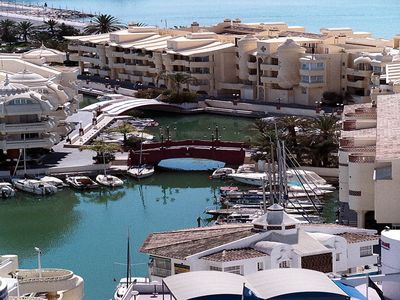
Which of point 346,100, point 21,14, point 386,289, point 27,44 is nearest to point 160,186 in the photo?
point 346,100

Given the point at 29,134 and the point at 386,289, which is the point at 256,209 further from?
the point at 386,289

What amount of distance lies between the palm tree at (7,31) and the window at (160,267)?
73.4 metres

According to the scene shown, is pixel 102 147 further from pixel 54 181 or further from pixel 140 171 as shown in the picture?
pixel 54 181

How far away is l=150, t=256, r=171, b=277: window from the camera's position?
23188 millimetres

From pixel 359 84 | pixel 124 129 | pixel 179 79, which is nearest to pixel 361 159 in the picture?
pixel 124 129

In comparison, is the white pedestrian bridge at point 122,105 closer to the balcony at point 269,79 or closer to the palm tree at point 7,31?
the balcony at point 269,79

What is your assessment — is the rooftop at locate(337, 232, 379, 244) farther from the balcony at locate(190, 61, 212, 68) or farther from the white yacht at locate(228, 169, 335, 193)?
the balcony at locate(190, 61, 212, 68)

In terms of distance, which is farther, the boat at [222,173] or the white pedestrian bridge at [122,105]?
the white pedestrian bridge at [122,105]

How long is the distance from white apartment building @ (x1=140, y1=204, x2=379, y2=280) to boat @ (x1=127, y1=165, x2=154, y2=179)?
64.8 feet

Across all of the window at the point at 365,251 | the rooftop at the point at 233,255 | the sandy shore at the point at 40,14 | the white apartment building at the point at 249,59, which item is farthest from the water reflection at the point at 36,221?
the sandy shore at the point at 40,14

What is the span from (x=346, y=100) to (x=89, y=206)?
22783mm

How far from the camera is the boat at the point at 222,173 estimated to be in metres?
43.7

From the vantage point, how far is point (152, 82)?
6994 centimetres

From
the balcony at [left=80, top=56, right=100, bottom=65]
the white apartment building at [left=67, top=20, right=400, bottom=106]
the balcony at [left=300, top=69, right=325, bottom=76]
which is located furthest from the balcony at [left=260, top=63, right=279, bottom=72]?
the balcony at [left=80, top=56, right=100, bottom=65]
